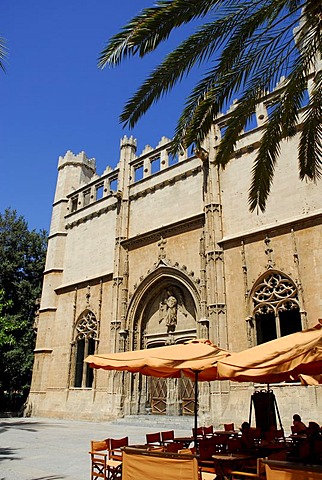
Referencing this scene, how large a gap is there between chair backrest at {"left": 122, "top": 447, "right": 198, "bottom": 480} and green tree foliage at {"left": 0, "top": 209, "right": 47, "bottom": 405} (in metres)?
20.7

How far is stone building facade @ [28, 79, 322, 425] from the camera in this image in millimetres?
14406

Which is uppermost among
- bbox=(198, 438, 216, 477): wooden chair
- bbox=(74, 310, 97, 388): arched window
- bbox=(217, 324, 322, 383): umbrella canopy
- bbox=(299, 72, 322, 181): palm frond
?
bbox=(299, 72, 322, 181): palm frond

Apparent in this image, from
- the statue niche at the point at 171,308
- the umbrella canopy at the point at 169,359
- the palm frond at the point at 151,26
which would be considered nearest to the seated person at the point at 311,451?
the umbrella canopy at the point at 169,359

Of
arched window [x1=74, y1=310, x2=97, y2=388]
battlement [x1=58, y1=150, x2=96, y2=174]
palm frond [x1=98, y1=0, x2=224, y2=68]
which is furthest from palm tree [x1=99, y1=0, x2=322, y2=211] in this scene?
battlement [x1=58, y1=150, x2=96, y2=174]

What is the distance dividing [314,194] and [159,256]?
25.7ft

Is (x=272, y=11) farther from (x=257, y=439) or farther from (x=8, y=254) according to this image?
(x=8, y=254)

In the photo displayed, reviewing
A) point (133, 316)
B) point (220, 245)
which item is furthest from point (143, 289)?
point (220, 245)

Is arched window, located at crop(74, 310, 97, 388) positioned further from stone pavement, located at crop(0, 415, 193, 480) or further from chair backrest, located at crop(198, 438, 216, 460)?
chair backrest, located at crop(198, 438, 216, 460)

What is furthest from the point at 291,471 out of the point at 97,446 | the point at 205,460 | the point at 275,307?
the point at 275,307

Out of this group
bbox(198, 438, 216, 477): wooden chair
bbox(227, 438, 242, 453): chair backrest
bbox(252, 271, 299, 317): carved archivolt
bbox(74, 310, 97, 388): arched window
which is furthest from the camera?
bbox(74, 310, 97, 388): arched window

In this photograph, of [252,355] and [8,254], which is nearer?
[252,355]

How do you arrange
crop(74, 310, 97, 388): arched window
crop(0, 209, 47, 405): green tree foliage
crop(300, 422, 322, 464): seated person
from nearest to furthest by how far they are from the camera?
crop(300, 422, 322, 464): seated person
crop(74, 310, 97, 388): arched window
crop(0, 209, 47, 405): green tree foliage

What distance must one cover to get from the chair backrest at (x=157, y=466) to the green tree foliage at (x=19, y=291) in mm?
20690

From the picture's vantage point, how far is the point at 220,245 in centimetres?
1669
